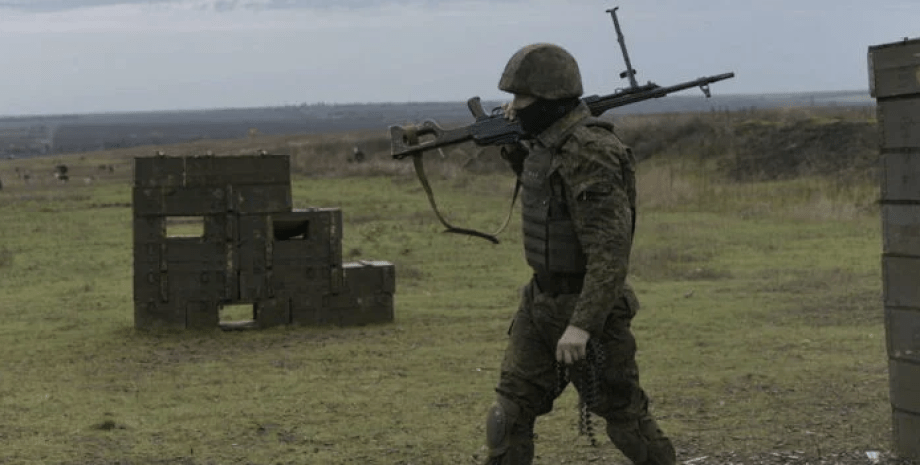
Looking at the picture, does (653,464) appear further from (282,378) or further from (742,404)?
(282,378)

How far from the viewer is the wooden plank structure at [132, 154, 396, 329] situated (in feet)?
42.0

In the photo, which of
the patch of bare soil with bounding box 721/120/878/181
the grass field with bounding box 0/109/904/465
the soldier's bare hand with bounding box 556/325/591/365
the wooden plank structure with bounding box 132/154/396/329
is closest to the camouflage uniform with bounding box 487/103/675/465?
the soldier's bare hand with bounding box 556/325/591/365

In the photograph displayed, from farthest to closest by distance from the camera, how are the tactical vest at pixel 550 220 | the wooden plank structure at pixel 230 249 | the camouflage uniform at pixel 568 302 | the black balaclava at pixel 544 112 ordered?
1. the wooden plank structure at pixel 230 249
2. the black balaclava at pixel 544 112
3. the tactical vest at pixel 550 220
4. the camouflage uniform at pixel 568 302

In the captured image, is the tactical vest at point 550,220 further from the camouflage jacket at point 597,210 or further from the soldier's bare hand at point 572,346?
the soldier's bare hand at point 572,346

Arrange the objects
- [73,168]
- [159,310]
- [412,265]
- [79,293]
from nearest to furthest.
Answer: [159,310] → [79,293] → [412,265] → [73,168]

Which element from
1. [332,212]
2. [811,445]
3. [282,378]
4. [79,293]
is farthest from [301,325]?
[811,445]

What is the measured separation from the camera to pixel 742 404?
8.95 m

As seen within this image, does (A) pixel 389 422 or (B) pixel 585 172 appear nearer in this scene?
(B) pixel 585 172

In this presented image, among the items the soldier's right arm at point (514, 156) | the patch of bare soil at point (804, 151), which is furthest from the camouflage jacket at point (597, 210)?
the patch of bare soil at point (804, 151)

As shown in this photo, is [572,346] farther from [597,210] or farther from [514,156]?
[514,156]

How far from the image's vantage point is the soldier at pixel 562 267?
536 centimetres

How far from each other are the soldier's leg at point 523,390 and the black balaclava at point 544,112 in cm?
77

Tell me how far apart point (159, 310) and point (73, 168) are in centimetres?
4924

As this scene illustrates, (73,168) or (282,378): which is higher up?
(73,168)
